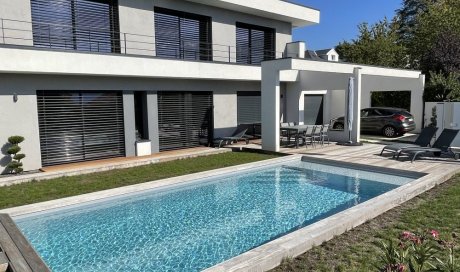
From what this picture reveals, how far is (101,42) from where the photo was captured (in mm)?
13344

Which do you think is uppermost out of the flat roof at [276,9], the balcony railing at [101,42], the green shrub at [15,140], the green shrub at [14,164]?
the flat roof at [276,9]

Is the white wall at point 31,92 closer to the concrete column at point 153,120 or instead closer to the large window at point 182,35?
the concrete column at point 153,120

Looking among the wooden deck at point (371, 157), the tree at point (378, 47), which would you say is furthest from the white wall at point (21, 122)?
the tree at point (378, 47)

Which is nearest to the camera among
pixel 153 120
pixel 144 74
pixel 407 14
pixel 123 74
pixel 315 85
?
pixel 123 74

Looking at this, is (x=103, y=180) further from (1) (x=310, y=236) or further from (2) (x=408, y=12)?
(2) (x=408, y=12)

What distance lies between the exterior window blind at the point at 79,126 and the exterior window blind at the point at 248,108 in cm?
654

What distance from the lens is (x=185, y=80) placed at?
Result: 1517 centimetres

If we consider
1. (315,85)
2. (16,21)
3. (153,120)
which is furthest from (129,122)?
(315,85)

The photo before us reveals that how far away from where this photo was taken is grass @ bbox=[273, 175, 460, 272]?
463 cm

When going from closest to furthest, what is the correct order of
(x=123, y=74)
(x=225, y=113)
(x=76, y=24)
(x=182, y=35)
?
(x=123, y=74), (x=76, y=24), (x=182, y=35), (x=225, y=113)

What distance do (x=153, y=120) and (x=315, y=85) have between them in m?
9.15

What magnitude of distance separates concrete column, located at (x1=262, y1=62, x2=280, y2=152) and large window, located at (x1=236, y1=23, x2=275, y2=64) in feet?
14.0

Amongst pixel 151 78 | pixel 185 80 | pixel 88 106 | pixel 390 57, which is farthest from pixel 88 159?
pixel 390 57

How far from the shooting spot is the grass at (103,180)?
832 centimetres
